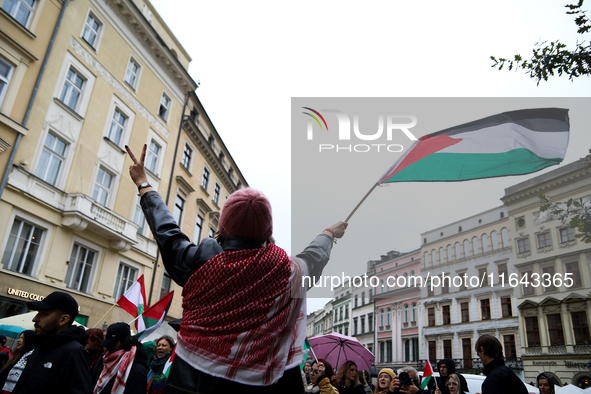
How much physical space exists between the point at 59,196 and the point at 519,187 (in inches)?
924

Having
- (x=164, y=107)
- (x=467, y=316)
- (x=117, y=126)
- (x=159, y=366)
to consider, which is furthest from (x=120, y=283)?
(x=467, y=316)

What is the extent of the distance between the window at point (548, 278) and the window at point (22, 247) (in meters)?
28.3

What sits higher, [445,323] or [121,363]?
[445,323]

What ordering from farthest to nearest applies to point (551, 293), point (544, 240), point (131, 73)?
point (551, 293) → point (544, 240) → point (131, 73)

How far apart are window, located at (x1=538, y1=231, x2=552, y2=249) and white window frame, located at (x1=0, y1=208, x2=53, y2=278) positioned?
28.1m

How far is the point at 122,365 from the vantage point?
4.16 metres

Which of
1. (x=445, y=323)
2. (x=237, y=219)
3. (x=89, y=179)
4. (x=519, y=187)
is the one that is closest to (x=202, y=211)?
(x=89, y=179)

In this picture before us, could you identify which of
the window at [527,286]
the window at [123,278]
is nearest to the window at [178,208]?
the window at [123,278]

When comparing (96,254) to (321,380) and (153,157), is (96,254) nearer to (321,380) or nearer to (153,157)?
(153,157)

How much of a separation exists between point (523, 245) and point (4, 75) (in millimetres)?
30920

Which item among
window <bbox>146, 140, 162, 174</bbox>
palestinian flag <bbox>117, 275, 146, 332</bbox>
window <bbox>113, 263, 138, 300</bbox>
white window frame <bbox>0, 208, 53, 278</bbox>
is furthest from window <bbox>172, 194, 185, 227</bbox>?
palestinian flag <bbox>117, 275, 146, 332</bbox>

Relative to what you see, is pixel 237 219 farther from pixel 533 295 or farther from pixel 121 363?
pixel 533 295

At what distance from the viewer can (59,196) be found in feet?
48.6

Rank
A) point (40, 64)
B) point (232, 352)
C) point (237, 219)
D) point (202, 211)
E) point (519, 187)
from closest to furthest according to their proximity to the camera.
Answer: point (232, 352) → point (237, 219) → point (40, 64) → point (519, 187) → point (202, 211)
